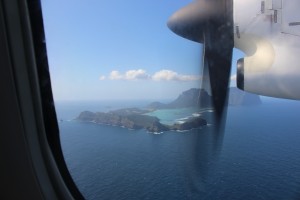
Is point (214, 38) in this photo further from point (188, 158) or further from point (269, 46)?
point (188, 158)

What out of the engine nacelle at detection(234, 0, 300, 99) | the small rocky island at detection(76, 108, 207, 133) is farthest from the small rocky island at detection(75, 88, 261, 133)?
the engine nacelle at detection(234, 0, 300, 99)

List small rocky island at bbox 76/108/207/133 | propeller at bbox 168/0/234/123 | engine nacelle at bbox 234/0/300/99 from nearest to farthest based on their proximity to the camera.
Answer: engine nacelle at bbox 234/0/300/99 < propeller at bbox 168/0/234/123 < small rocky island at bbox 76/108/207/133

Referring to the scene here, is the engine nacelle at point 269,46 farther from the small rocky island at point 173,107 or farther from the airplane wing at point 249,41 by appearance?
the small rocky island at point 173,107

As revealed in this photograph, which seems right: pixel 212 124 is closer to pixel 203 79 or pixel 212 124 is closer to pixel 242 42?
pixel 203 79

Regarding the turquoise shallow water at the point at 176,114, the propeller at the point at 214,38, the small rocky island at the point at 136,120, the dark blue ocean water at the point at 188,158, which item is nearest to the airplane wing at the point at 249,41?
the propeller at the point at 214,38

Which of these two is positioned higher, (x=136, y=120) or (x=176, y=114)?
(x=176, y=114)

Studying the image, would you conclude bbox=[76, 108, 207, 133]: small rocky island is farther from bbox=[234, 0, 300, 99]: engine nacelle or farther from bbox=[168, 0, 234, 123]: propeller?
bbox=[234, 0, 300, 99]: engine nacelle

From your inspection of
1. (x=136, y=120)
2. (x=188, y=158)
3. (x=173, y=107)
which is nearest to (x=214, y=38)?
(x=173, y=107)
